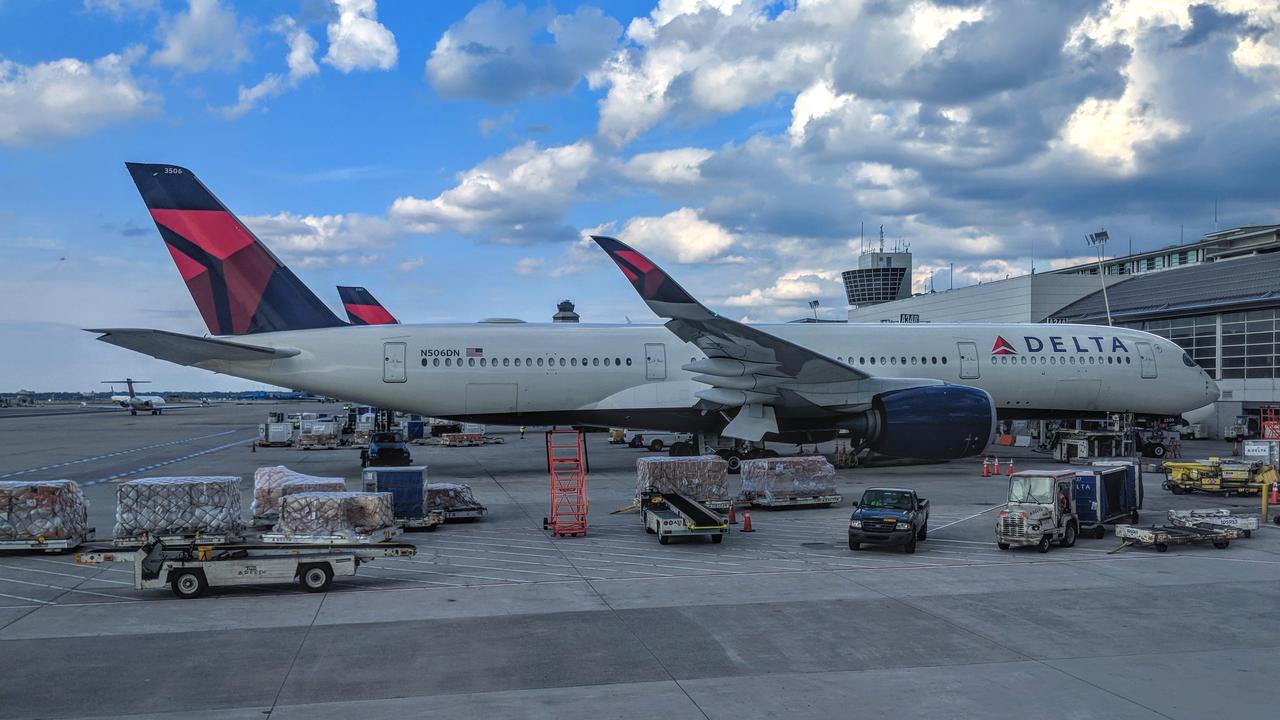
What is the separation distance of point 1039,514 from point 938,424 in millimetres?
8883

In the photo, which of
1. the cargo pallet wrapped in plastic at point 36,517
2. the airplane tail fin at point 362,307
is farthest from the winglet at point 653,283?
the airplane tail fin at point 362,307

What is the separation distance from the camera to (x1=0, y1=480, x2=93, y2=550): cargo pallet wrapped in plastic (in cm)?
1719

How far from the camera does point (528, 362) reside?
3052 cm

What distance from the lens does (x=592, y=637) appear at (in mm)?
11430

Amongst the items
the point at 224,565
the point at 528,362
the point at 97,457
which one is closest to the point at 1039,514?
the point at 224,565

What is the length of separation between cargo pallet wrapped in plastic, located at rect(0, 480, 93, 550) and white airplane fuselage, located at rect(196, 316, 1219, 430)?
34.6ft

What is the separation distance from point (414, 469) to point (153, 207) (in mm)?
13237

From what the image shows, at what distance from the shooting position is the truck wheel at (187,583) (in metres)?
13.6

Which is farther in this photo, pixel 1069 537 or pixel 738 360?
pixel 738 360

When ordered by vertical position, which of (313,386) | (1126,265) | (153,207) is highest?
(1126,265)

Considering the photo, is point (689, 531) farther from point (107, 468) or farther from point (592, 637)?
point (107, 468)

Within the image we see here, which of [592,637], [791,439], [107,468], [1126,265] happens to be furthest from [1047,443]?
[1126,265]

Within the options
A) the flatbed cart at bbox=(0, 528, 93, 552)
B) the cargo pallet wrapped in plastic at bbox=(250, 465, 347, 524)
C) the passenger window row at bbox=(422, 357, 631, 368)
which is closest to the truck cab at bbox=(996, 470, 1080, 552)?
the cargo pallet wrapped in plastic at bbox=(250, 465, 347, 524)

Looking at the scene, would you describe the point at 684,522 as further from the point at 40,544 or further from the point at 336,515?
the point at 40,544
